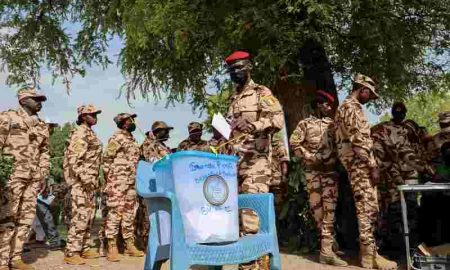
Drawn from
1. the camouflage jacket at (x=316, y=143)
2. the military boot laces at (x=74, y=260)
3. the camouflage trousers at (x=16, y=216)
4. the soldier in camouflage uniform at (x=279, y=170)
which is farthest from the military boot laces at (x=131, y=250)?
the camouflage jacket at (x=316, y=143)

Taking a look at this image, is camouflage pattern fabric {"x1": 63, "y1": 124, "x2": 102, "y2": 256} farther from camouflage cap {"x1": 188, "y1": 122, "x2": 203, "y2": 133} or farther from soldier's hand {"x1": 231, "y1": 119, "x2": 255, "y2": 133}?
soldier's hand {"x1": 231, "y1": 119, "x2": 255, "y2": 133}

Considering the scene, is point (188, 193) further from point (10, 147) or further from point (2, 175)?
point (10, 147)

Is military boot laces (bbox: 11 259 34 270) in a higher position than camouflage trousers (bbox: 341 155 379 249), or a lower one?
lower

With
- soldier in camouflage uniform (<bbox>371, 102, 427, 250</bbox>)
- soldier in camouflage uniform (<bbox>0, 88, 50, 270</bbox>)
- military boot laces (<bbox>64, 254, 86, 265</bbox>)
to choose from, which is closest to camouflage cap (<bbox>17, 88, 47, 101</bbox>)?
soldier in camouflage uniform (<bbox>0, 88, 50, 270</bbox>)

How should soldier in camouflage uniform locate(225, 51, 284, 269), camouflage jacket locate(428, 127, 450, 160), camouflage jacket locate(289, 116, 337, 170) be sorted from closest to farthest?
1. soldier in camouflage uniform locate(225, 51, 284, 269)
2. camouflage jacket locate(289, 116, 337, 170)
3. camouflage jacket locate(428, 127, 450, 160)

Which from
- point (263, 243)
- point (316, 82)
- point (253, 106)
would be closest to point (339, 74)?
point (316, 82)

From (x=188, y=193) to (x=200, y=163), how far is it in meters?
0.21

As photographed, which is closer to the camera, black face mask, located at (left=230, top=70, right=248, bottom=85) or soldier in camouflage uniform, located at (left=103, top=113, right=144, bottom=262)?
black face mask, located at (left=230, top=70, right=248, bottom=85)

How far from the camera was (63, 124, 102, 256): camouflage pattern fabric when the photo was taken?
746 centimetres

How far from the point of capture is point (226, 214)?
148 inches

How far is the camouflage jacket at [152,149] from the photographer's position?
8332 mm

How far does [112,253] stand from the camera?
7.58 meters

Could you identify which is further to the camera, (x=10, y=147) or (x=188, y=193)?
(x=10, y=147)

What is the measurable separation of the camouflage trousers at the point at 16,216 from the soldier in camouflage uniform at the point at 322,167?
10.9 feet
